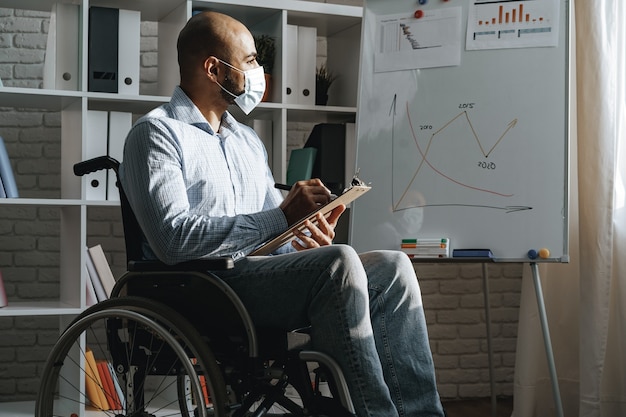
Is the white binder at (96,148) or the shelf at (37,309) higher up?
the white binder at (96,148)

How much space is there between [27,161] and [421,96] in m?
1.61

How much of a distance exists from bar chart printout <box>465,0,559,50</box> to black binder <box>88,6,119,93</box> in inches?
49.2

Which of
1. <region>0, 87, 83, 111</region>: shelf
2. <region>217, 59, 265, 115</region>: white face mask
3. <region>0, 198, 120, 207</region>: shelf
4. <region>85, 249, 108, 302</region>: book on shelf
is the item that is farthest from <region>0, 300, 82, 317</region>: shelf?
<region>217, 59, 265, 115</region>: white face mask

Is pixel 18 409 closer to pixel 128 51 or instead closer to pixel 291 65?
pixel 128 51

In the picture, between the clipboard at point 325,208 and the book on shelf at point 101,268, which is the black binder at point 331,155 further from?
the clipboard at point 325,208

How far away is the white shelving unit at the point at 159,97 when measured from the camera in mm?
2953

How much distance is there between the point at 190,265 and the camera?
1.79 m

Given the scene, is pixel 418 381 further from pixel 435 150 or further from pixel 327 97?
pixel 327 97

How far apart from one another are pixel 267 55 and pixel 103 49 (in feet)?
2.06

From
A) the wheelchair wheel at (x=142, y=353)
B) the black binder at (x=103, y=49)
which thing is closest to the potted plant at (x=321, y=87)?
the black binder at (x=103, y=49)

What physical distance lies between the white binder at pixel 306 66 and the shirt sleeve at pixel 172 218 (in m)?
1.38

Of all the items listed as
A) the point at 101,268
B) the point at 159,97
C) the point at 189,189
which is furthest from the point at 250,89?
the point at 101,268

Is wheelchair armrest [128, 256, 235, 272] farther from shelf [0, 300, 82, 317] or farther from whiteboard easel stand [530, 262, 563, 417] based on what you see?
whiteboard easel stand [530, 262, 563, 417]

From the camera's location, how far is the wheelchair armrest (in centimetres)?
174
